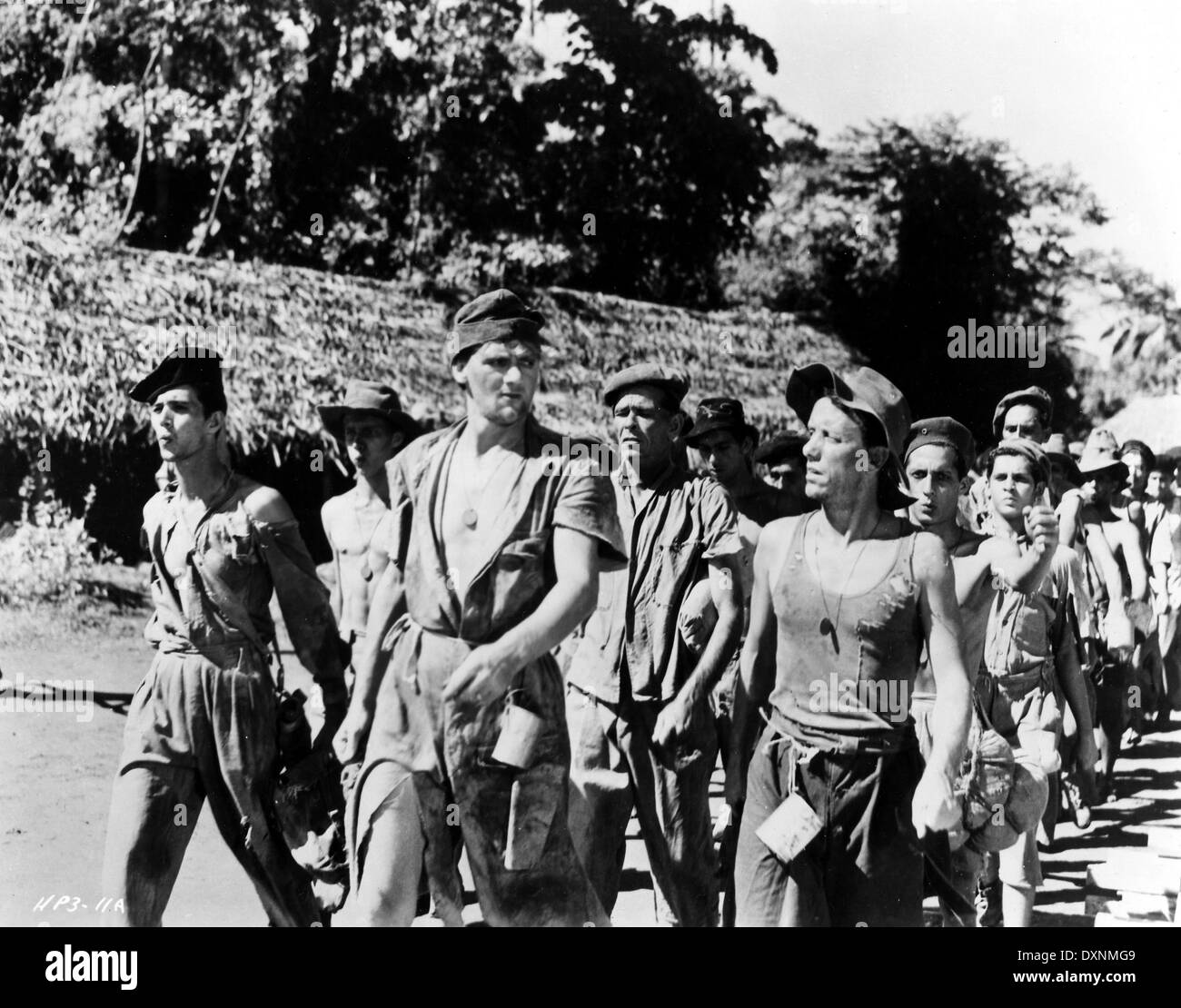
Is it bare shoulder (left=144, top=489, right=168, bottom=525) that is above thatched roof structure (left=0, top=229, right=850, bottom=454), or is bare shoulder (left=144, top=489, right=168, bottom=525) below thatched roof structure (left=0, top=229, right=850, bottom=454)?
A: below

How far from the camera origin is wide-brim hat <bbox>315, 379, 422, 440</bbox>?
8102mm

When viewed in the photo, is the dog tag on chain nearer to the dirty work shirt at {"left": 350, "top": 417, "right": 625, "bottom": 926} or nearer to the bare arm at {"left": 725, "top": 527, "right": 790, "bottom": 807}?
the bare arm at {"left": 725, "top": 527, "right": 790, "bottom": 807}

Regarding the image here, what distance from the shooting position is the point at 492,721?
5.55 m

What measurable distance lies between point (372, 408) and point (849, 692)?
10.4 feet

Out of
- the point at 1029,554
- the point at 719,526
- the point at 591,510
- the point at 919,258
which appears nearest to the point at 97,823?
the point at 719,526

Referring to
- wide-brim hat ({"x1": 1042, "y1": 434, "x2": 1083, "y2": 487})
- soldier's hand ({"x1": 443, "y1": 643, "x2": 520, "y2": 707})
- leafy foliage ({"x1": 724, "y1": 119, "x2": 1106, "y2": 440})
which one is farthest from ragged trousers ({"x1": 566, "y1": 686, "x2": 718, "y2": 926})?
leafy foliage ({"x1": 724, "y1": 119, "x2": 1106, "y2": 440})

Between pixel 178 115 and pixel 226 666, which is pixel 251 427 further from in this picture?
pixel 226 666

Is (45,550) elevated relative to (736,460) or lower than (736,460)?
lower

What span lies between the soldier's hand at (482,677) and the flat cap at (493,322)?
1.05m

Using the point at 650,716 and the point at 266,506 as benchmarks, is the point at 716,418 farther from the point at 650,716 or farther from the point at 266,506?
the point at 266,506

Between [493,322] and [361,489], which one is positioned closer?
[493,322]

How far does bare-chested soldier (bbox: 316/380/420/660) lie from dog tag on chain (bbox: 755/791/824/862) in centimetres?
294

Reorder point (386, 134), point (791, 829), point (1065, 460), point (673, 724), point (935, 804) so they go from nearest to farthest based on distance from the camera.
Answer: point (935, 804)
point (791, 829)
point (673, 724)
point (1065, 460)
point (386, 134)

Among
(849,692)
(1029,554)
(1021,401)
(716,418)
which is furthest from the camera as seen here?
(1021,401)
